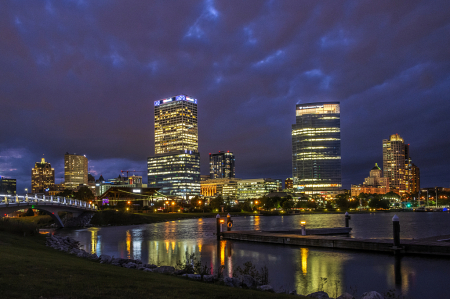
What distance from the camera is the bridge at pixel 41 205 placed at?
198 ft

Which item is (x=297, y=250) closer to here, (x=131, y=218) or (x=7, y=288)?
(x=7, y=288)

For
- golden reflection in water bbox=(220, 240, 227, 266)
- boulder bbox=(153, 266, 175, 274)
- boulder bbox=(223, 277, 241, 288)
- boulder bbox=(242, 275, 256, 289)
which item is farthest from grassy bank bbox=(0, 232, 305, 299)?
golden reflection in water bbox=(220, 240, 227, 266)

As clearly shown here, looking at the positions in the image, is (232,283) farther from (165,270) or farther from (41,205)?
(41,205)

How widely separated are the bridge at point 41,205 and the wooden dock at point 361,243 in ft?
125

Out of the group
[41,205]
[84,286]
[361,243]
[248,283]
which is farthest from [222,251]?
[41,205]

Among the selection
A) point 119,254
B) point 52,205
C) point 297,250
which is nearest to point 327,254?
point 297,250

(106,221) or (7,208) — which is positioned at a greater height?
(7,208)


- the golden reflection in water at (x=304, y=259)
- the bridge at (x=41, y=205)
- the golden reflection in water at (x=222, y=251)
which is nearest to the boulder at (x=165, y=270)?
the golden reflection in water at (x=222, y=251)

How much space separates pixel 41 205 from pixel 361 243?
200 feet

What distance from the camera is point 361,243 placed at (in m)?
37.6

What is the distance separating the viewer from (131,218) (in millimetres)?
101500

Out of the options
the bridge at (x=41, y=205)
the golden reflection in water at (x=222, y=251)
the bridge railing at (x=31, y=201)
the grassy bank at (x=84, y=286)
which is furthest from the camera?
the bridge at (x=41, y=205)

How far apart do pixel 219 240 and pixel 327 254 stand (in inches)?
761

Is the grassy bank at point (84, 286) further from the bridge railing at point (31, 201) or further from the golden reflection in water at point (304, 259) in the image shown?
the bridge railing at point (31, 201)
